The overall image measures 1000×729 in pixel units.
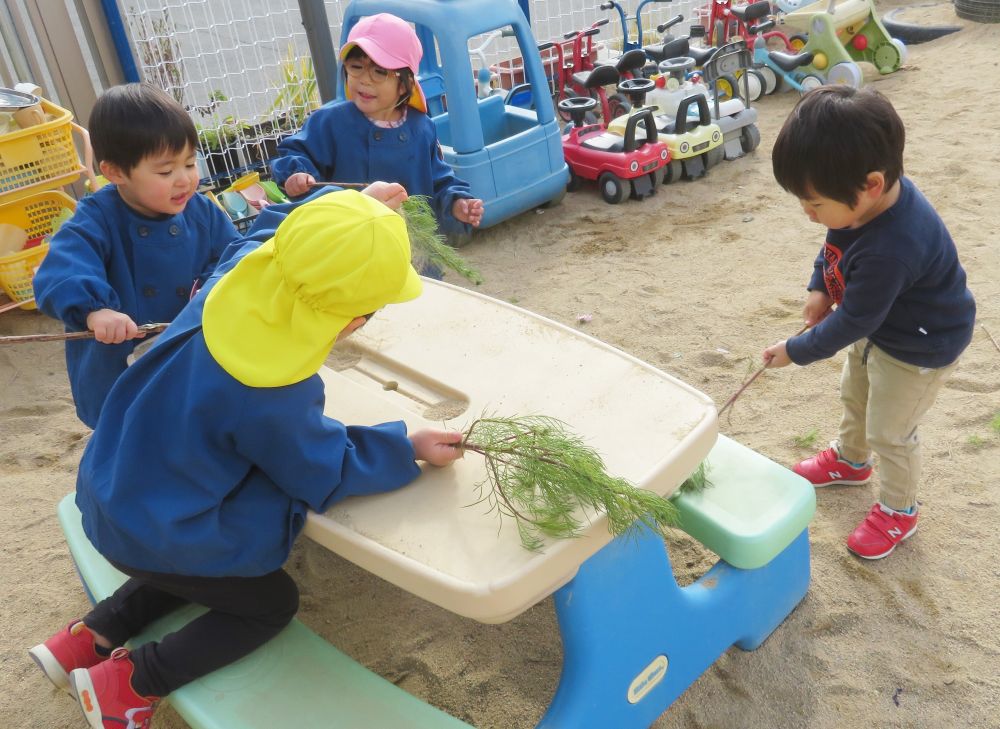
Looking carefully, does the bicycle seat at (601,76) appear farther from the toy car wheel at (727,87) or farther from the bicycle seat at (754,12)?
the bicycle seat at (754,12)

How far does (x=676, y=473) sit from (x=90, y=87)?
423 centimetres

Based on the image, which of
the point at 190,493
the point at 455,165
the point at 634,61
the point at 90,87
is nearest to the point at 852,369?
the point at 190,493

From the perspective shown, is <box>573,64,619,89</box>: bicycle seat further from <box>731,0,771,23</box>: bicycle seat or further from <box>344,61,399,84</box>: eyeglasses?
<box>344,61,399,84</box>: eyeglasses

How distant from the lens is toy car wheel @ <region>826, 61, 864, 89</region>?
570cm

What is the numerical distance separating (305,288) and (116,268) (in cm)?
100

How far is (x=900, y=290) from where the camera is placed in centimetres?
199

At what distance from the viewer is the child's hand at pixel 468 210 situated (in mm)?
2854

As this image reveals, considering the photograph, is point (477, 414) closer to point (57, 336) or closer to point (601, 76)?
point (57, 336)

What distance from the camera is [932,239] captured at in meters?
1.98

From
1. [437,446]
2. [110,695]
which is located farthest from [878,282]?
[110,695]

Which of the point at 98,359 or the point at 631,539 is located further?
the point at 98,359

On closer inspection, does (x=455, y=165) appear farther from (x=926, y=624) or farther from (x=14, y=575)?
(x=926, y=624)

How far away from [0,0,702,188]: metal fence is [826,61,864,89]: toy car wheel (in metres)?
3.34

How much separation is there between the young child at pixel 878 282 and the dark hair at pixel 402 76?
1.48m
